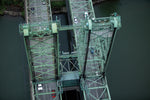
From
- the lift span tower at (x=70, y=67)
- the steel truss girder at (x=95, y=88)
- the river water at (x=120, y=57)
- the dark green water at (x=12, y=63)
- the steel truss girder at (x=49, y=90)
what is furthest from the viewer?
the river water at (x=120, y=57)

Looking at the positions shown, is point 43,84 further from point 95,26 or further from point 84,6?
point 84,6

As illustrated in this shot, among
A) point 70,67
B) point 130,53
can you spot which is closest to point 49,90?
point 70,67

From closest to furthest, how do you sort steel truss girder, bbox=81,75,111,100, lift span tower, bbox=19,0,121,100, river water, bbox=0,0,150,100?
lift span tower, bbox=19,0,121,100
steel truss girder, bbox=81,75,111,100
river water, bbox=0,0,150,100

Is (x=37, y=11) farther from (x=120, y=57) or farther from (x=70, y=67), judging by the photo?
(x=120, y=57)

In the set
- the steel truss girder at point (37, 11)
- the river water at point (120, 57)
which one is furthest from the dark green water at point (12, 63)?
the steel truss girder at point (37, 11)

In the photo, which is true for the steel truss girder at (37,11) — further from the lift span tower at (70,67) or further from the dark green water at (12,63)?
the dark green water at (12,63)

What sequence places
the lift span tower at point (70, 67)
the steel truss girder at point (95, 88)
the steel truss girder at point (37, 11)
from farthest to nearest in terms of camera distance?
the steel truss girder at point (37, 11) < the steel truss girder at point (95, 88) < the lift span tower at point (70, 67)

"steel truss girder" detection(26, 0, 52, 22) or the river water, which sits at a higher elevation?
"steel truss girder" detection(26, 0, 52, 22)

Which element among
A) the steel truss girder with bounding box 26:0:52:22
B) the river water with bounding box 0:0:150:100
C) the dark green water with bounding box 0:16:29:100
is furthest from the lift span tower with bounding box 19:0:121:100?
the river water with bounding box 0:0:150:100

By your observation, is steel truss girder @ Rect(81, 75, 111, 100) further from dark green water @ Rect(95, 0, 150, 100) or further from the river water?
the river water
